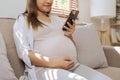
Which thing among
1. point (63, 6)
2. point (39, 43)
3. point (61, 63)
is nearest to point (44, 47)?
point (39, 43)

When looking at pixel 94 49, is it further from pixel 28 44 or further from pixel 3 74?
pixel 3 74

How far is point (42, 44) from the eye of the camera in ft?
4.31

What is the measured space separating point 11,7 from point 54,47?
67 centimetres

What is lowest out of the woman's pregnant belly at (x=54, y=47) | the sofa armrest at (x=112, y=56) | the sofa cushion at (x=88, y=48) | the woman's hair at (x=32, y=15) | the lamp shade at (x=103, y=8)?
the sofa armrest at (x=112, y=56)

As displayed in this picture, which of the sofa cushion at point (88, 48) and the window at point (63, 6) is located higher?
the window at point (63, 6)

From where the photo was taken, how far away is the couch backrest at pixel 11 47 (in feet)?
4.33

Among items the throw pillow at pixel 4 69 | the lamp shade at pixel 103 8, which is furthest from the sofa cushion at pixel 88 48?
the lamp shade at pixel 103 8

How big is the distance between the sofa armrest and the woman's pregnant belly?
0.62 m

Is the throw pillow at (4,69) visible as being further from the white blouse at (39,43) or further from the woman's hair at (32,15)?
the woman's hair at (32,15)

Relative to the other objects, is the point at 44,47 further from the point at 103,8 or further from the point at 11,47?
the point at 103,8

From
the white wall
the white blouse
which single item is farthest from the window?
the white blouse

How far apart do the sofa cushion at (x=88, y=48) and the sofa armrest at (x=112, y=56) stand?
14 cm

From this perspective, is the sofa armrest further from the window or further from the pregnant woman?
the window

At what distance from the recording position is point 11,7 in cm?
176
